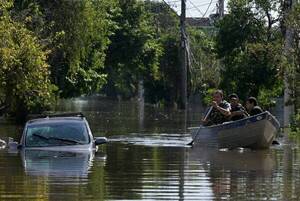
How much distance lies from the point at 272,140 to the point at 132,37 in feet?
151

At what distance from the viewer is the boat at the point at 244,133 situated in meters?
27.2

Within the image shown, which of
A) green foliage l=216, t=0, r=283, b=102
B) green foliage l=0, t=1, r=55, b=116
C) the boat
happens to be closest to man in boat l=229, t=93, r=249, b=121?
the boat

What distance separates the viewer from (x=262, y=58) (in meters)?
50.6

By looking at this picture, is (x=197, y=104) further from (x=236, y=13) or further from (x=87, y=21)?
(x=87, y=21)

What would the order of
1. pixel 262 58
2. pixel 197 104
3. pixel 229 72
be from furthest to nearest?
pixel 197 104, pixel 229 72, pixel 262 58

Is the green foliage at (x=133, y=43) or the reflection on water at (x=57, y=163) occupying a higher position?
the green foliage at (x=133, y=43)

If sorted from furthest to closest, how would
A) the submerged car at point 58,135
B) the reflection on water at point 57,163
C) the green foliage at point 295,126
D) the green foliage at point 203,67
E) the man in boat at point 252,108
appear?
1. the green foliage at point 203,67
2. the green foliage at point 295,126
3. the man in boat at point 252,108
4. the submerged car at point 58,135
5. the reflection on water at point 57,163

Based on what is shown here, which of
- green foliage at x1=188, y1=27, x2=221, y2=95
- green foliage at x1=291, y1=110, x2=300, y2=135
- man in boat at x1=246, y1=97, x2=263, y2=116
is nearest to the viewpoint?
man in boat at x1=246, y1=97, x2=263, y2=116

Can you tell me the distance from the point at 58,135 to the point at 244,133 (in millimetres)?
7759

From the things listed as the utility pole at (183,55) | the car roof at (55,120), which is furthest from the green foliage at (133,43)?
the car roof at (55,120)

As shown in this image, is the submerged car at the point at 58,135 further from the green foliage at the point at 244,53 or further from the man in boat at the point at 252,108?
the green foliage at the point at 244,53

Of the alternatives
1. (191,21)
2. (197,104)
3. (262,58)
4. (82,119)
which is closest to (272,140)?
(82,119)

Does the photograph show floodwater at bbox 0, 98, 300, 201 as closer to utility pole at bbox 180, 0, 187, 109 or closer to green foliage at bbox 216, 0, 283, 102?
green foliage at bbox 216, 0, 283, 102

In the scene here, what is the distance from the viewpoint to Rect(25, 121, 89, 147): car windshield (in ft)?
70.2
